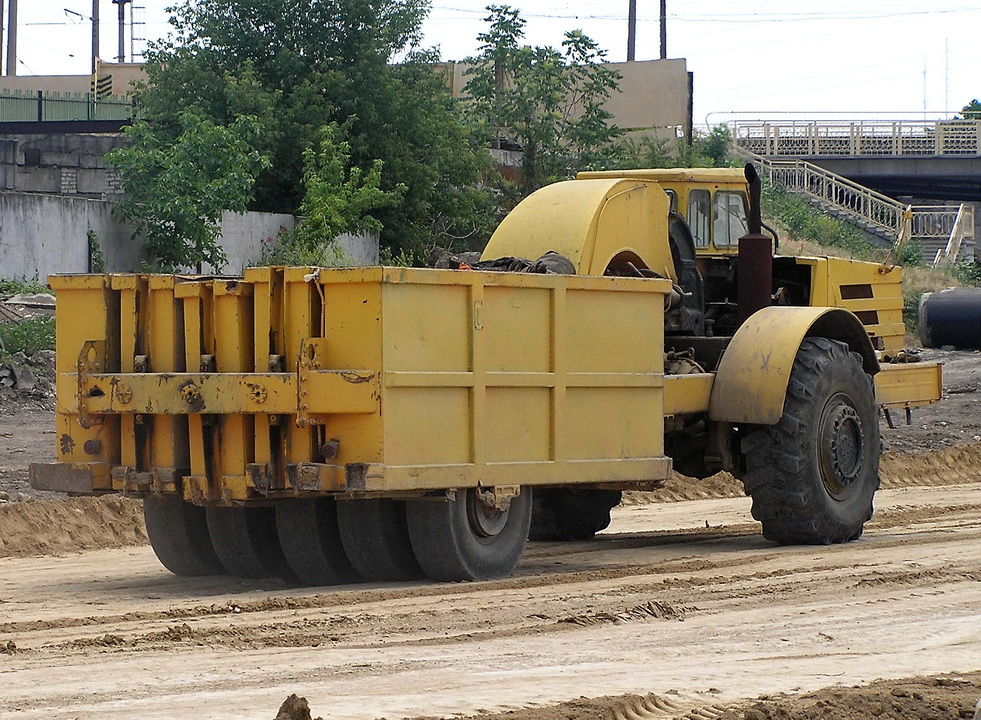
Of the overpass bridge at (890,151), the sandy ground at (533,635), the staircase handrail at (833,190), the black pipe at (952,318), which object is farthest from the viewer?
the overpass bridge at (890,151)

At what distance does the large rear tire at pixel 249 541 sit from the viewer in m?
9.99

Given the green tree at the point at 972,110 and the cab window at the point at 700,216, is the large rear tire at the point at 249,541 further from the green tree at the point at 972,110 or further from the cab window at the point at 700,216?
the green tree at the point at 972,110

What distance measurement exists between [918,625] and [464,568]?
2.68 m

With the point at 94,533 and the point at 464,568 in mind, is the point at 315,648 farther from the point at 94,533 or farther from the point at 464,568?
the point at 94,533

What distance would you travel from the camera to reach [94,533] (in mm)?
12680

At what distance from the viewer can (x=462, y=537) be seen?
31.0ft

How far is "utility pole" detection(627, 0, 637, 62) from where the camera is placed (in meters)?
64.8

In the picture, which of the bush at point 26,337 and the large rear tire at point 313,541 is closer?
the large rear tire at point 313,541

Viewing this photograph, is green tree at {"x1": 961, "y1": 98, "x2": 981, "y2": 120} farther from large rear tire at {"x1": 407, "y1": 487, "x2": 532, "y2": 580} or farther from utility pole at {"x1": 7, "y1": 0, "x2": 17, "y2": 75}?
large rear tire at {"x1": 407, "y1": 487, "x2": 532, "y2": 580}

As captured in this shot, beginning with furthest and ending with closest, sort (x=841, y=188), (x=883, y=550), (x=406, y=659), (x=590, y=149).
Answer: (x=841, y=188), (x=590, y=149), (x=883, y=550), (x=406, y=659)

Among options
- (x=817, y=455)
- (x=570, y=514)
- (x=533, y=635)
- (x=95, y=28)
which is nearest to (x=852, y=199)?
(x=95, y=28)

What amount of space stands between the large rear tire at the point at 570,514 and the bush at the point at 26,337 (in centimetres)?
834

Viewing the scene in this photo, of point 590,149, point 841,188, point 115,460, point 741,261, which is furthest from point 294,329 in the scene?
point 841,188

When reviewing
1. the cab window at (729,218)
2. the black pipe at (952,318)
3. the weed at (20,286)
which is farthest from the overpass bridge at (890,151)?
the cab window at (729,218)
